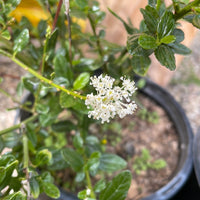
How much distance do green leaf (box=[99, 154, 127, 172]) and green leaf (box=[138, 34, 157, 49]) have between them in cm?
40

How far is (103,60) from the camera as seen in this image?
2.61 feet

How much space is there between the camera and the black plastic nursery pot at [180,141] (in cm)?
84

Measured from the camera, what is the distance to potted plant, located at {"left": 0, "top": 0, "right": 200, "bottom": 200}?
0.50m

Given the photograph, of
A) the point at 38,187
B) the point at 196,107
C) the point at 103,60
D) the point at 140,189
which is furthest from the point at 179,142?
the point at 38,187

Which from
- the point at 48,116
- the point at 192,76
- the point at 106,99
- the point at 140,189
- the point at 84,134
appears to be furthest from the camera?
the point at 192,76

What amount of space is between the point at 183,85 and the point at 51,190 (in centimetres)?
103

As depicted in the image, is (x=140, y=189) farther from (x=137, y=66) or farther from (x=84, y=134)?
(x=137, y=66)

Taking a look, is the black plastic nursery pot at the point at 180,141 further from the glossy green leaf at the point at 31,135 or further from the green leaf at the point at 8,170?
the green leaf at the point at 8,170

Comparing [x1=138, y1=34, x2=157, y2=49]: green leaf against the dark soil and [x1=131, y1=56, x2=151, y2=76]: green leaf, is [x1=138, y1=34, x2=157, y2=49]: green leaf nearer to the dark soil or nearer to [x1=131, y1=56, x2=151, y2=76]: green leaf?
[x1=131, y1=56, x2=151, y2=76]: green leaf

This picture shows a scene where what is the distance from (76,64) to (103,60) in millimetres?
83

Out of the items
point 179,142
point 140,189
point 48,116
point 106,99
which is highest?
point 106,99

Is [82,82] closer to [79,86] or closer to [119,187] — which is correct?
[79,86]

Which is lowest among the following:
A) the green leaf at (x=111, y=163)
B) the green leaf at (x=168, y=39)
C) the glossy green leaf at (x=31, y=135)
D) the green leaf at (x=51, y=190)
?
the green leaf at (x=111, y=163)

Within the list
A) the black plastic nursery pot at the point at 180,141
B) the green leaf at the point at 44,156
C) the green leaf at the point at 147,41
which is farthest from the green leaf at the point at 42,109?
the green leaf at the point at 147,41
